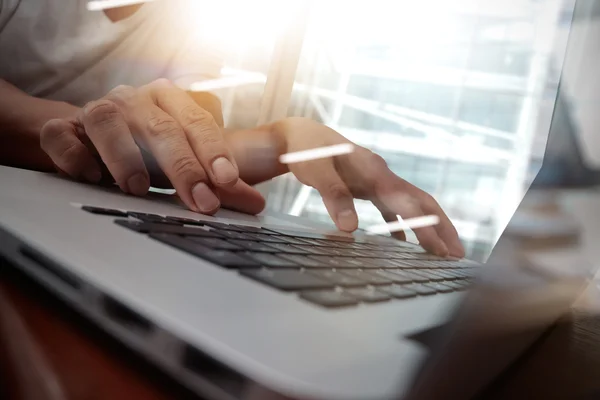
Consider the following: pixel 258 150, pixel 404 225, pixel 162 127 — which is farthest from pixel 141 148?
pixel 404 225

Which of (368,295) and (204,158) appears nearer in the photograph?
(368,295)

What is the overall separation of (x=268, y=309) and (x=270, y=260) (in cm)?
6

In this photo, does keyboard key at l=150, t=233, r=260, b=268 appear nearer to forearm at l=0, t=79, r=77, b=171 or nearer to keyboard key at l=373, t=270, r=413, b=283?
keyboard key at l=373, t=270, r=413, b=283

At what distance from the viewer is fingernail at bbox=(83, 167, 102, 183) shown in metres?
0.34

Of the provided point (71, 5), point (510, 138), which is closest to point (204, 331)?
point (510, 138)

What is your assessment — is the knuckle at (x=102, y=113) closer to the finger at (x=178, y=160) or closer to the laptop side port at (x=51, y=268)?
the finger at (x=178, y=160)

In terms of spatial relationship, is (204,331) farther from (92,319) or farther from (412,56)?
(412,56)

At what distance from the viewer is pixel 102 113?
33cm

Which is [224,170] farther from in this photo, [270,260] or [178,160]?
[270,260]

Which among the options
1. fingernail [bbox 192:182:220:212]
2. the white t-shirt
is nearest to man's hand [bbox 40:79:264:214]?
fingernail [bbox 192:182:220:212]

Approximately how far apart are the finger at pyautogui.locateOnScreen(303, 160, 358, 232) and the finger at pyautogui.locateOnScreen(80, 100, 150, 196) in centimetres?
19

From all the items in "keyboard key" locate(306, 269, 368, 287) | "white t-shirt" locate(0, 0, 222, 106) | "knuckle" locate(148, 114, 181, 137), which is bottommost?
"keyboard key" locate(306, 269, 368, 287)

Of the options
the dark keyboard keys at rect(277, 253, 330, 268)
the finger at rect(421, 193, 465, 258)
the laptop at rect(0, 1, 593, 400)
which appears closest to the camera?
the laptop at rect(0, 1, 593, 400)

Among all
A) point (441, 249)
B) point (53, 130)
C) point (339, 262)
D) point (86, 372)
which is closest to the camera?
point (86, 372)
